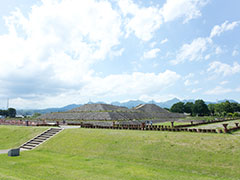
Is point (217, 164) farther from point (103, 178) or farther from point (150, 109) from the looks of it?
point (150, 109)

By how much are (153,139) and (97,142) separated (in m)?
7.17

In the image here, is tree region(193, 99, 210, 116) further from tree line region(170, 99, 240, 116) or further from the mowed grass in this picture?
the mowed grass

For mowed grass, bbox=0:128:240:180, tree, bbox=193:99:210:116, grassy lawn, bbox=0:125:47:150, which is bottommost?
mowed grass, bbox=0:128:240:180

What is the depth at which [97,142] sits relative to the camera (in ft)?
74.5

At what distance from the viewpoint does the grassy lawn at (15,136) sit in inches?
1078

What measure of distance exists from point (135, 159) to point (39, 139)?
1706 centimetres

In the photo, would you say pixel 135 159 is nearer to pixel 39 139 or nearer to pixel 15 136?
pixel 39 139

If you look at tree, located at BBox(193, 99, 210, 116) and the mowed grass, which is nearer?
the mowed grass

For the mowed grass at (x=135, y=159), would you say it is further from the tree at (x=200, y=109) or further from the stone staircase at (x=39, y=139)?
the tree at (x=200, y=109)

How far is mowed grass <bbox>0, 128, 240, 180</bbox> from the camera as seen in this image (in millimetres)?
13984

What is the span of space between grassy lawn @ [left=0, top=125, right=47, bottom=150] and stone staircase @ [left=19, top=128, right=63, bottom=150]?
137 centimetres

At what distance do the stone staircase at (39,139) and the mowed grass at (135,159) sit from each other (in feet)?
9.05

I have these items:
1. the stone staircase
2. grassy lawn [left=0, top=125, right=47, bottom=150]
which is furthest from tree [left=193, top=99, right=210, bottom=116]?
grassy lawn [left=0, top=125, right=47, bottom=150]

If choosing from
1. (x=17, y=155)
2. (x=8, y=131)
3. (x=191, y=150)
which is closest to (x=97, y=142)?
(x=17, y=155)
